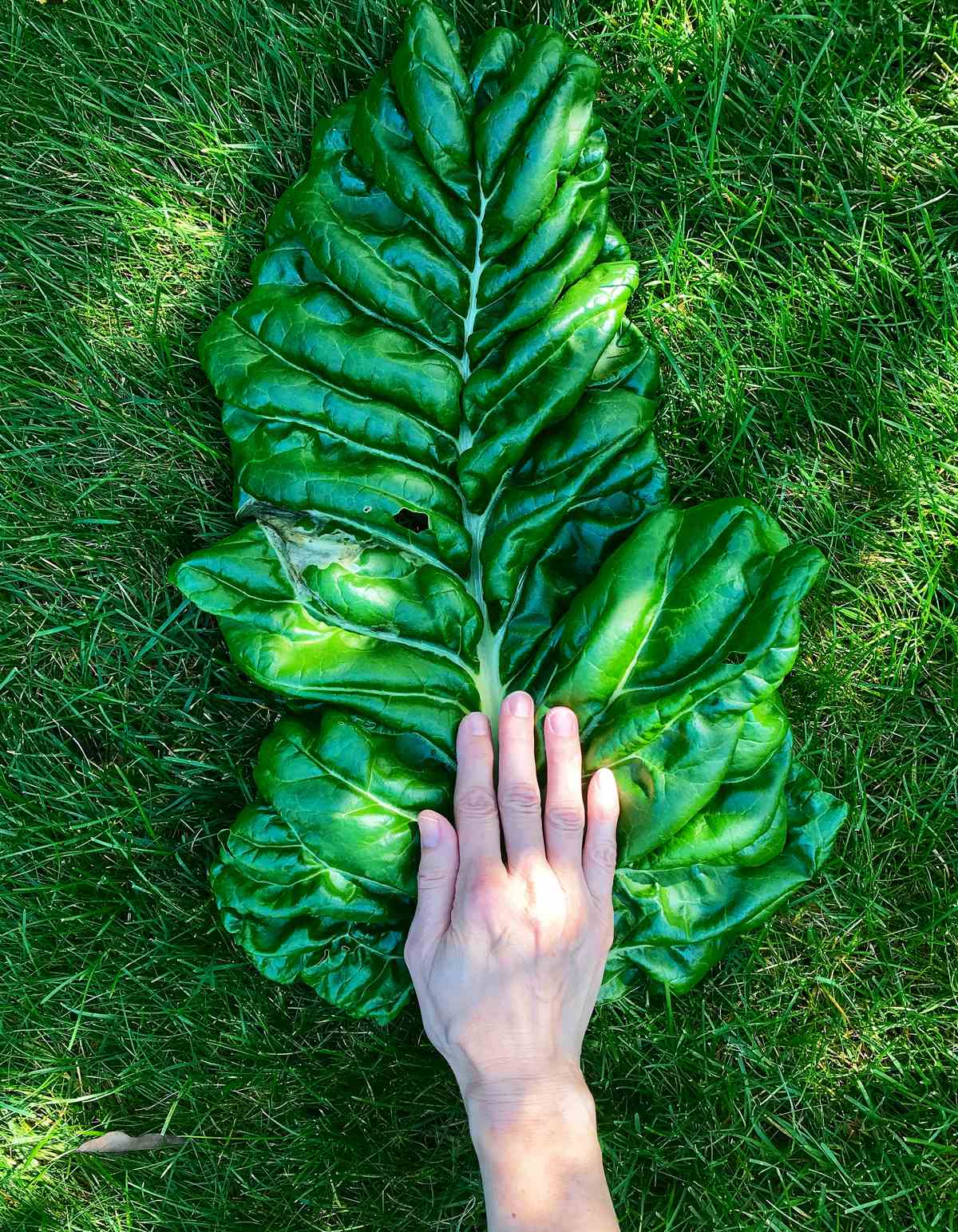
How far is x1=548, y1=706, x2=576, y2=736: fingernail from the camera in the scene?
2.77 metres

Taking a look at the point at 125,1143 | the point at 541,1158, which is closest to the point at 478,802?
the point at 541,1158

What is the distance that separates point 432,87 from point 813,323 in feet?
4.73

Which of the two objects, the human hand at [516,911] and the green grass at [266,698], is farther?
the green grass at [266,698]

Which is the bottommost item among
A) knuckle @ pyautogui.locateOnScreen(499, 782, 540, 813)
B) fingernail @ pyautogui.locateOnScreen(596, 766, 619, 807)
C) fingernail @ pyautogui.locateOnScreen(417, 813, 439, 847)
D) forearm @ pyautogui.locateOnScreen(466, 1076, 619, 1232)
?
forearm @ pyautogui.locateOnScreen(466, 1076, 619, 1232)

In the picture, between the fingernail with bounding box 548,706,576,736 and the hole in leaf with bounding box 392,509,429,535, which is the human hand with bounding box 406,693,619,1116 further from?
the hole in leaf with bounding box 392,509,429,535

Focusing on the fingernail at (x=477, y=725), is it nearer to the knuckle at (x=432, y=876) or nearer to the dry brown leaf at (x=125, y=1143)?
the knuckle at (x=432, y=876)

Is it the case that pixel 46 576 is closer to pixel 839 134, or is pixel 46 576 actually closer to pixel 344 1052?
pixel 344 1052

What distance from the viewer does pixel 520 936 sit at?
2742 millimetres

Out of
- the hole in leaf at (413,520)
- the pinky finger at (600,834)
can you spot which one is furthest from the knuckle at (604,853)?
the hole in leaf at (413,520)

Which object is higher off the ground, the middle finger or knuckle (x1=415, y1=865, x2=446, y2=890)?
the middle finger

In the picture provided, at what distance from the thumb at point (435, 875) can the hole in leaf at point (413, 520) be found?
0.81 meters

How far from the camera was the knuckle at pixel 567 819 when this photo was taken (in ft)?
9.11

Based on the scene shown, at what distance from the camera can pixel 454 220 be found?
2926 millimetres

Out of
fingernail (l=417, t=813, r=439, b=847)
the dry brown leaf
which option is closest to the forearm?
fingernail (l=417, t=813, r=439, b=847)
